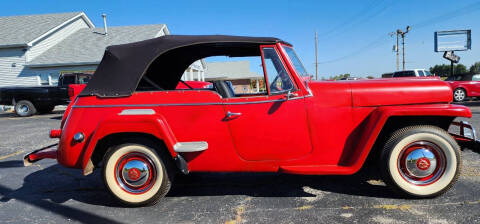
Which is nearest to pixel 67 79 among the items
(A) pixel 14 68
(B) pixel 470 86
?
(A) pixel 14 68

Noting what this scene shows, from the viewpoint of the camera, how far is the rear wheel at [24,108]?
11633 millimetres

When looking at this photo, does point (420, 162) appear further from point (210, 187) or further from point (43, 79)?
point (43, 79)

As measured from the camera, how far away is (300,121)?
262 centimetres

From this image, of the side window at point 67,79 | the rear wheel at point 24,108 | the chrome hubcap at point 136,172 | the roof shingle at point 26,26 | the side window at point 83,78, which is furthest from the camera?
the roof shingle at point 26,26

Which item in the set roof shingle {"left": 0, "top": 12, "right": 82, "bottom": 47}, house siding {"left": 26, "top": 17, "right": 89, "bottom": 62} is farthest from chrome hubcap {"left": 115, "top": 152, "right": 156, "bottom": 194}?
house siding {"left": 26, "top": 17, "right": 89, "bottom": 62}

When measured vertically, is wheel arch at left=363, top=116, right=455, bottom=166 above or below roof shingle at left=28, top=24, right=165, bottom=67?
below

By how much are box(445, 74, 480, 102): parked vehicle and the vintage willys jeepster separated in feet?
39.6

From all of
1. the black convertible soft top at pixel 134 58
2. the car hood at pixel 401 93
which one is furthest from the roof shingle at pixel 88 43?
the car hood at pixel 401 93

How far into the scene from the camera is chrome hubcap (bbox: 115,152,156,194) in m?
2.78

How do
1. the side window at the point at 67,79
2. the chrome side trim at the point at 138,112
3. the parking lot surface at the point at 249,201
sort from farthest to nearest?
the side window at the point at 67,79, the chrome side trim at the point at 138,112, the parking lot surface at the point at 249,201

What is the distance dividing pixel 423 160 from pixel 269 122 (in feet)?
4.93

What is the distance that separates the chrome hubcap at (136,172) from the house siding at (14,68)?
18754mm

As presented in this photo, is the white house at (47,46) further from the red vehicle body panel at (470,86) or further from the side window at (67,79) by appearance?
the red vehicle body panel at (470,86)

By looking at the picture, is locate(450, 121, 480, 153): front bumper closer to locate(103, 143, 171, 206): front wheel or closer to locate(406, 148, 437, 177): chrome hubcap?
locate(406, 148, 437, 177): chrome hubcap
